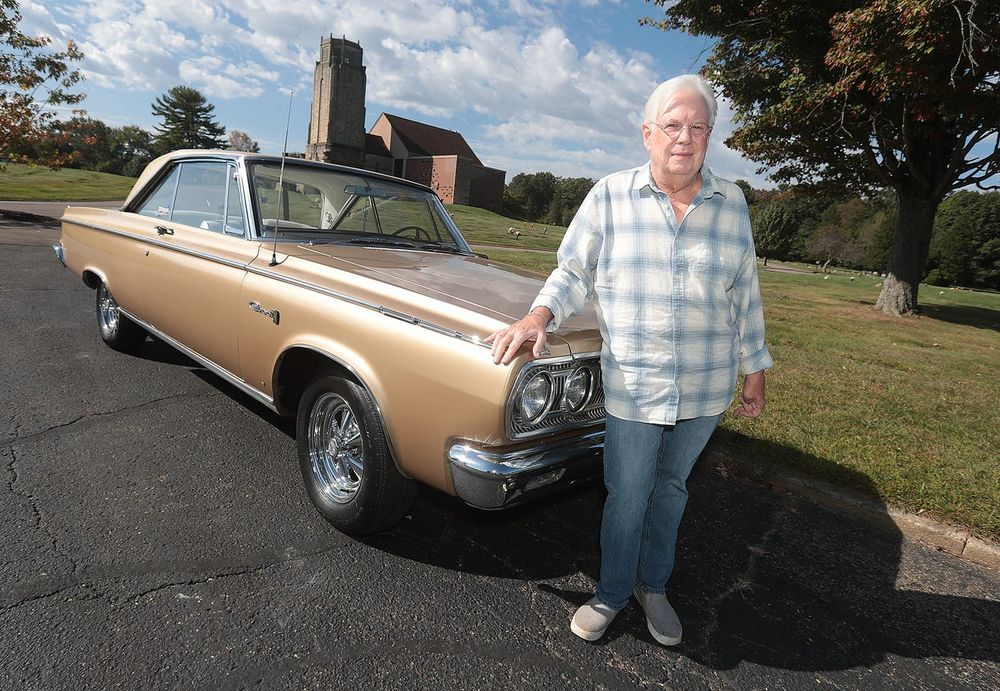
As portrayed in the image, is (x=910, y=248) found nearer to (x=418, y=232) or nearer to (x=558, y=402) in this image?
(x=418, y=232)

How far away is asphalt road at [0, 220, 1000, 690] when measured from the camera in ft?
7.10

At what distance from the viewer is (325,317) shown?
2789mm

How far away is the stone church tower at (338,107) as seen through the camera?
6234 centimetres

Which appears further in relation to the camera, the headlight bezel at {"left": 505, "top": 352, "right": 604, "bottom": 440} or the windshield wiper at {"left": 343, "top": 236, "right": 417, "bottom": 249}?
the windshield wiper at {"left": 343, "top": 236, "right": 417, "bottom": 249}

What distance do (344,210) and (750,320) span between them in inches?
104

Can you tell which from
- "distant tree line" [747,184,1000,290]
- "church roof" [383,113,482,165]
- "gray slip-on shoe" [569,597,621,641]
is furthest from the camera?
"church roof" [383,113,482,165]

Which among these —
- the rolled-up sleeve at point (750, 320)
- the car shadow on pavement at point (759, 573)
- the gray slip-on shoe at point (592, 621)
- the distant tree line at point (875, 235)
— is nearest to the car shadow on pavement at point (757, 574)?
the car shadow on pavement at point (759, 573)

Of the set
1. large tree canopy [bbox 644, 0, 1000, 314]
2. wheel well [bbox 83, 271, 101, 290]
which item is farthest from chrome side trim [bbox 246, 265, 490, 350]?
large tree canopy [bbox 644, 0, 1000, 314]

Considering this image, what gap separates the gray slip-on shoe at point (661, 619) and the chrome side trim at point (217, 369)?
1.97 m

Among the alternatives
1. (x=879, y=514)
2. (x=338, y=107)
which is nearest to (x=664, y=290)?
(x=879, y=514)

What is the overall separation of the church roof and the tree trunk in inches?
2600

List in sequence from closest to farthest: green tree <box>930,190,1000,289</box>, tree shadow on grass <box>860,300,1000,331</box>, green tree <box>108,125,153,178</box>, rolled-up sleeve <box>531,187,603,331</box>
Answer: rolled-up sleeve <box>531,187,603,331</box> < tree shadow on grass <box>860,300,1000,331</box> < green tree <box>930,190,1000,289</box> < green tree <box>108,125,153,178</box>

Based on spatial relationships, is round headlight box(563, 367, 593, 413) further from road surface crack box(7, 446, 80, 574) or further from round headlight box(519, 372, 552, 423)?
road surface crack box(7, 446, 80, 574)

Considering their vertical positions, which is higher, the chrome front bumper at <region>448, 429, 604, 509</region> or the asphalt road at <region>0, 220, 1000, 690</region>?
the chrome front bumper at <region>448, 429, 604, 509</region>
